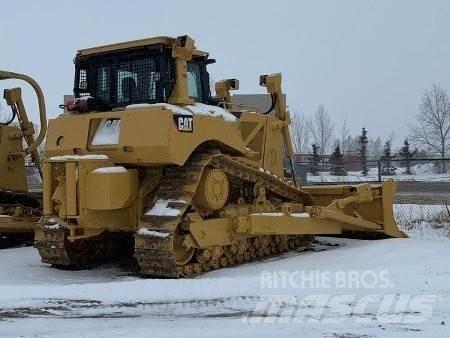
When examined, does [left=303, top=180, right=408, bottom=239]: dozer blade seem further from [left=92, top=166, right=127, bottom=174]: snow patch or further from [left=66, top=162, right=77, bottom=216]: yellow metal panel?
[left=66, top=162, right=77, bottom=216]: yellow metal panel

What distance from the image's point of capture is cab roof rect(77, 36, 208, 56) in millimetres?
8477

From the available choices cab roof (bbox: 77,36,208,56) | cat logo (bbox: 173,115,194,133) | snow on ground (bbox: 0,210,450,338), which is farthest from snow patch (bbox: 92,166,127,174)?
cab roof (bbox: 77,36,208,56)

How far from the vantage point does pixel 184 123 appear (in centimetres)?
784

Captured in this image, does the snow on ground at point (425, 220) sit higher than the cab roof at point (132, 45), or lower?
lower

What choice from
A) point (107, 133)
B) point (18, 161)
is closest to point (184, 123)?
point (107, 133)

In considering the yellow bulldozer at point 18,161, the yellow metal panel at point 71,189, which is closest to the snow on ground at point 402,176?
the yellow bulldozer at point 18,161

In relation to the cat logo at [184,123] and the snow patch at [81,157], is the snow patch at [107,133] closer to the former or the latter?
the snow patch at [81,157]

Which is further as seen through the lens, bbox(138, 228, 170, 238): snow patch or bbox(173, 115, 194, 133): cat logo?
bbox(173, 115, 194, 133): cat logo

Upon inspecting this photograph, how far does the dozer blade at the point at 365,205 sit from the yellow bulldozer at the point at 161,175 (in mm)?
200

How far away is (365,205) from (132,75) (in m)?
4.65

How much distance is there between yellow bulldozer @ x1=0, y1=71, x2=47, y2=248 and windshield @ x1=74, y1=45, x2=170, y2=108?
2347 millimetres

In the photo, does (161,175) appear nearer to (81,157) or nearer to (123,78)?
(81,157)

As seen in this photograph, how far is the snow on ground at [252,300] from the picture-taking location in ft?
17.3

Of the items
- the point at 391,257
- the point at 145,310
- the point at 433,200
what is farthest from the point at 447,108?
the point at 145,310
